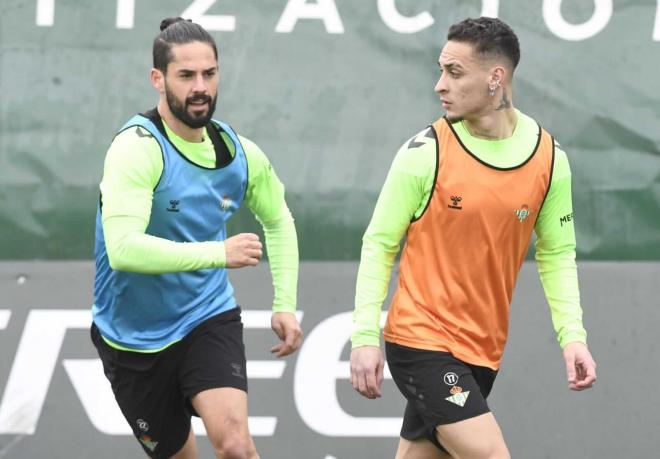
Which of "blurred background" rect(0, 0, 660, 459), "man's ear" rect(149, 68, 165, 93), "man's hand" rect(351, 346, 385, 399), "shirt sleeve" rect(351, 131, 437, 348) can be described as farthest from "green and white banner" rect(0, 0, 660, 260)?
"man's hand" rect(351, 346, 385, 399)

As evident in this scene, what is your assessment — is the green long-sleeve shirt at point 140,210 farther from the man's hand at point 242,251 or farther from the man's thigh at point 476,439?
the man's thigh at point 476,439

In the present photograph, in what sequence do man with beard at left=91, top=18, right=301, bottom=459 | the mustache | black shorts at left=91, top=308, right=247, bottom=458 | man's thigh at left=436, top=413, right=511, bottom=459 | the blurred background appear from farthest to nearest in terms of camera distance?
the blurred background
black shorts at left=91, top=308, right=247, bottom=458
the mustache
man with beard at left=91, top=18, right=301, bottom=459
man's thigh at left=436, top=413, right=511, bottom=459

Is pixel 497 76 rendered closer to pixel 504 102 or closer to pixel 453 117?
pixel 504 102

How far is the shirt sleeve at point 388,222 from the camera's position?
5.01 metres

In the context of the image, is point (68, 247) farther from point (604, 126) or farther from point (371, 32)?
point (604, 126)

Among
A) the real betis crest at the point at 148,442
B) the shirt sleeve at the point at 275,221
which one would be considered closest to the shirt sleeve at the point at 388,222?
the shirt sleeve at the point at 275,221

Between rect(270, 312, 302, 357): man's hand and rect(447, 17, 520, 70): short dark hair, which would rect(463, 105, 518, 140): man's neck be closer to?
rect(447, 17, 520, 70): short dark hair

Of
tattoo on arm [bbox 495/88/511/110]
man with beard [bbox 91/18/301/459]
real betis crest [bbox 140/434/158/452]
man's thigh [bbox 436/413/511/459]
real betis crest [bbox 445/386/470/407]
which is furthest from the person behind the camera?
real betis crest [bbox 140/434/158/452]

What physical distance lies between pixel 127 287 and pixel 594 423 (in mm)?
2547

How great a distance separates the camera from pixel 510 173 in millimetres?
5145

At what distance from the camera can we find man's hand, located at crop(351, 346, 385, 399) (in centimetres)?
488

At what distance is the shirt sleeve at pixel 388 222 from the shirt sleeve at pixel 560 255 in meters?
0.51

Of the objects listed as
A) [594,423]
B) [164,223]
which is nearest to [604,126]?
[594,423]

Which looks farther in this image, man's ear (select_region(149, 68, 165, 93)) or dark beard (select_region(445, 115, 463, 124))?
man's ear (select_region(149, 68, 165, 93))
